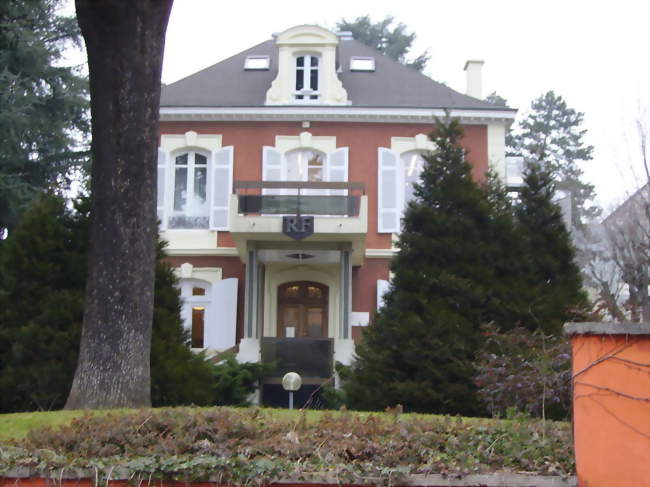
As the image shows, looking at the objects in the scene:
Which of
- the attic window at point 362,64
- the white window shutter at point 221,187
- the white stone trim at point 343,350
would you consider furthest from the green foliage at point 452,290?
the attic window at point 362,64

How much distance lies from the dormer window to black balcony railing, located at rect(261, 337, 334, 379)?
8.26 meters

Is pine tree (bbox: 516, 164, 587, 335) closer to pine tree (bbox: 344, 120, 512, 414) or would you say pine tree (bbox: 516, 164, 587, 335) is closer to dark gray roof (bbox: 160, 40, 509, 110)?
pine tree (bbox: 344, 120, 512, 414)

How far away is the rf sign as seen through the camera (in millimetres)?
19750

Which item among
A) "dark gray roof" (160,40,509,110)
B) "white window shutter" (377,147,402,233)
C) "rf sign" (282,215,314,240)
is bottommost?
"rf sign" (282,215,314,240)

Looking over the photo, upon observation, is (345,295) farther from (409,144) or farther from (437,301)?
(437,301)

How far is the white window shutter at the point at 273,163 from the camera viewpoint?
23.6 metres

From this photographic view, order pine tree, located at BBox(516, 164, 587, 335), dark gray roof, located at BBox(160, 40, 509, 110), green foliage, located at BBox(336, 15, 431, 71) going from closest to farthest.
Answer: pine tree, located at BBox(516, 164, 587, 335) → dark gray roof, located at BBox(160, 40, 509, 110) → green foliage, located at BBox(336, 15, 431, 71)

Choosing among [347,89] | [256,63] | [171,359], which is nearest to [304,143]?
[347,89]

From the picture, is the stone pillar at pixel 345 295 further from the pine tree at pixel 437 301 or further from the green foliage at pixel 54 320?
the green foliage at pixel 54 320

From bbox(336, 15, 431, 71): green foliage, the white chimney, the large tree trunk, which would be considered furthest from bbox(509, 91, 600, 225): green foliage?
the large tree trunk

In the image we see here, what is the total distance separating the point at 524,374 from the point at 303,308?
14.9 m

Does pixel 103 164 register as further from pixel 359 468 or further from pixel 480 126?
pixel 480 126

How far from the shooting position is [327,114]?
23.5 metres

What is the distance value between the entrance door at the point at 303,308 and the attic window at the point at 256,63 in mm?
6852
